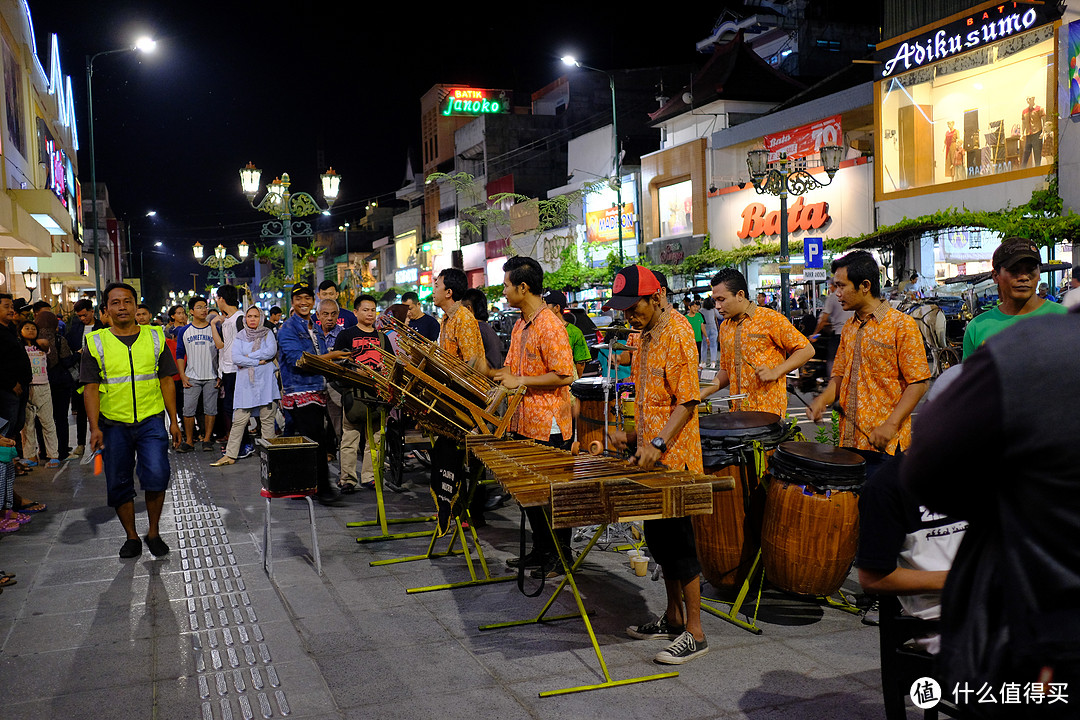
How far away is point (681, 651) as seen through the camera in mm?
4621

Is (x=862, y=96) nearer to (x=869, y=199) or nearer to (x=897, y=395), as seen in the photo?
(x=869, y=199)

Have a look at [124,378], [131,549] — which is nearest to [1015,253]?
[124,378]

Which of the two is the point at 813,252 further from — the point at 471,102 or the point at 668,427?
the point at 471,102

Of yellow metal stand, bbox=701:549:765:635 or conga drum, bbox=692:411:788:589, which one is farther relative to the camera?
conga drum, bbox=692:411:788:589

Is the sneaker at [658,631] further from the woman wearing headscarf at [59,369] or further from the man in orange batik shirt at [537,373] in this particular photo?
the woman wearing headscarf at [59,369]

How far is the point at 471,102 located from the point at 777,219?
55.5 metres

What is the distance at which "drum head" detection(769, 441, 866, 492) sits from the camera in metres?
4.80

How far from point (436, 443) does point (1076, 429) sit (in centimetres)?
563

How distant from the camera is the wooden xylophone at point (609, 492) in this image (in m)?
4.08

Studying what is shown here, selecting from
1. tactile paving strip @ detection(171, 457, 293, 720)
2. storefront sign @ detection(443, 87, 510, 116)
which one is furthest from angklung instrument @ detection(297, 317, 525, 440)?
storefront sign @ detection(443, 87, 510, 116)

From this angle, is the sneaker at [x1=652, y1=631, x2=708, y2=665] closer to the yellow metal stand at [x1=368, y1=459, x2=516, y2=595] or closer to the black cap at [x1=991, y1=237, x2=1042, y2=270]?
the yellow metal stand at [x1=368, y1=459, x2=516, y2=595]

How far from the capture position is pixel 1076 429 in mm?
1604

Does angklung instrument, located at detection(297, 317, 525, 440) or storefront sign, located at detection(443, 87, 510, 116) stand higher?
storefront sign, located at detection(443, 87, 510, 116)

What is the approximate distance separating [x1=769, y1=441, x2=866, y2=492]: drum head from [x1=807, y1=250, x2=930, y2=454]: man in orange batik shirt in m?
0.30
